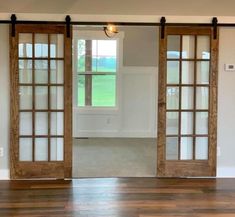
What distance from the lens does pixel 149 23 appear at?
5367 millimetres

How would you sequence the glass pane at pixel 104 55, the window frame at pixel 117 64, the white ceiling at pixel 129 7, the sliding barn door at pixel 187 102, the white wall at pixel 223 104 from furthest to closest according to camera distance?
the glass pane at pixel 104 55 < the window frame at pixel 117 64 < the sliding barn door at pixel 187 102 < the white wall at pixel 223 104 < the white ceiling at pixel 129 7

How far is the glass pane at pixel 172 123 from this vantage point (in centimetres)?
556

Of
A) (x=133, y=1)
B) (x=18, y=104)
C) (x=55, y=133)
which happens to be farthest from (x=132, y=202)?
(x=133, y=1)

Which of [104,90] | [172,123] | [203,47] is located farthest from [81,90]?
[203,47]

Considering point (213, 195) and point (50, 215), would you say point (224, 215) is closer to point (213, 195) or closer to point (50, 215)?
point (213, 195)

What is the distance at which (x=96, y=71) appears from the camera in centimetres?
886

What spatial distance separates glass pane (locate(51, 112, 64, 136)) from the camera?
5.47 meters

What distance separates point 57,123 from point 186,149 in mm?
1709

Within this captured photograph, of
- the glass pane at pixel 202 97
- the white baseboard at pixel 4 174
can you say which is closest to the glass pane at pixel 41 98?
the white baseboard at pixel 4 174

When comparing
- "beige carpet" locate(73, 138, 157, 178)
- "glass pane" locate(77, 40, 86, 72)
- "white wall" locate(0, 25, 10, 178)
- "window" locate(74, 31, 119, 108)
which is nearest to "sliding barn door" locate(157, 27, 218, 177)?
"beige carpet" locate(73, 138, 157, 178)

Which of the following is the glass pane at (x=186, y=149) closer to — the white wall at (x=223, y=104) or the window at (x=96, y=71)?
the white wall at (x=223, y=104)

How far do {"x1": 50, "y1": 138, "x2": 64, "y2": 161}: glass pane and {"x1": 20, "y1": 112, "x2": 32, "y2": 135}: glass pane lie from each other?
327 mm

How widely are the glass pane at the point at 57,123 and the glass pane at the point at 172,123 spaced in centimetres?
136

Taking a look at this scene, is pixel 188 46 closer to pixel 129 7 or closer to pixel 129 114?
pixel 129 7
